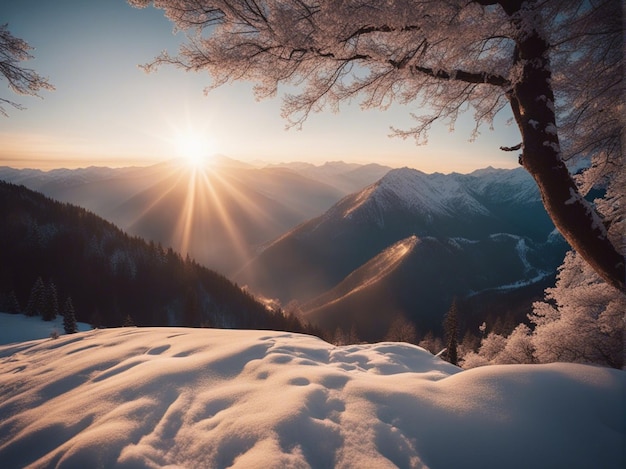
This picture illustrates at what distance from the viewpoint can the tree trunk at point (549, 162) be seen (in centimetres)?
454

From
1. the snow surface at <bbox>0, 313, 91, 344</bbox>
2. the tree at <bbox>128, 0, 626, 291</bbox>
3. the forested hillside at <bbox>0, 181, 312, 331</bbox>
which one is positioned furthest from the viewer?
the forested hillside at <bbox>0, 181, 312, 331</bbox>

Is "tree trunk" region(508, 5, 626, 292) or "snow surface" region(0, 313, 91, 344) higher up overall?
"tree trunk" region(508, 5, 626, 292)

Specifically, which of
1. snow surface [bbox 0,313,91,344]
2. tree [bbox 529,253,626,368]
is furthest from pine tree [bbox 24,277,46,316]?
tree [bbox 529,253,626,368]

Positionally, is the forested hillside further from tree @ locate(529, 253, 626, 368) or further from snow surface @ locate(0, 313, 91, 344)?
tree @ locate(529, 253, 626, 368)

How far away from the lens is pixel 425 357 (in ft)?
18.1

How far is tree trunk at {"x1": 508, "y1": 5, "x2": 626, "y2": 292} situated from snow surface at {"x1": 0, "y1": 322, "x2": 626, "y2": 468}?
2.44 meters

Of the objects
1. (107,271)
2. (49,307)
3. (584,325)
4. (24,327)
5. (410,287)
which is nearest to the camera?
(584,325)

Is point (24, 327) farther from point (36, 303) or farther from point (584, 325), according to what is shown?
point (584, 325)

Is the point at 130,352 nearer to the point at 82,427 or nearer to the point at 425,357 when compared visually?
the point at 82,427

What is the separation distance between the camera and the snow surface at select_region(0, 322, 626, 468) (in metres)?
2.49

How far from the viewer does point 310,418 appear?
2904 millimetres

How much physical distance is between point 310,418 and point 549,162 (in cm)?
529

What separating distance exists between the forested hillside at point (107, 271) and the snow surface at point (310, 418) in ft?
282

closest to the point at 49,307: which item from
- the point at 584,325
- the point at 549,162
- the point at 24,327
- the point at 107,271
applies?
the point at 24,327
